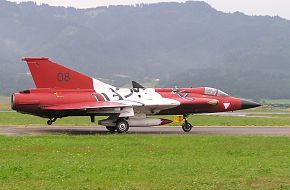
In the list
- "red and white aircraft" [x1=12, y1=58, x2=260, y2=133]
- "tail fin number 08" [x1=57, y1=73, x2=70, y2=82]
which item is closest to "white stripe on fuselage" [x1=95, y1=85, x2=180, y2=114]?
"red and white aircraft" [x1=12, y1=58, x2=260, y2=133]

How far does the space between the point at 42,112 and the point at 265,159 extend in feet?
52.5

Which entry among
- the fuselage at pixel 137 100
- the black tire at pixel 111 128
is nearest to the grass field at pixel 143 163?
the fuselage at pixel 137 100

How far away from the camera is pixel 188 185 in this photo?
1370 centimetres

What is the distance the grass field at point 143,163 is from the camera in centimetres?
1393

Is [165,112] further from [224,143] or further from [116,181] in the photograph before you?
[116,181]

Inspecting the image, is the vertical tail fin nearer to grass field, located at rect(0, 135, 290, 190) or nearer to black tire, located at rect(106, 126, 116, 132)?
black tire, located at rect(106, 126, 116, 132)

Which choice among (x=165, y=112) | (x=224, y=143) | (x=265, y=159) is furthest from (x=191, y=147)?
(x=165, y=112)

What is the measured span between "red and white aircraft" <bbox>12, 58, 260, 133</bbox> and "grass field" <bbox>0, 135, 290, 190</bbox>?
627 cm

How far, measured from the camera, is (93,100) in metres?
32.2

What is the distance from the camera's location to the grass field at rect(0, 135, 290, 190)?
13930mm

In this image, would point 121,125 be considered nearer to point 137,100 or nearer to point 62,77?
point 137,100

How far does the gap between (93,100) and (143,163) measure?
596 inches

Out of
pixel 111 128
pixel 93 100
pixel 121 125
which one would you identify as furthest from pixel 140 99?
pixel 93 100

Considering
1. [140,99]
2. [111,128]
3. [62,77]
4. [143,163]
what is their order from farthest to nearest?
[111,128], [140,99], [62,77], [143,163]
